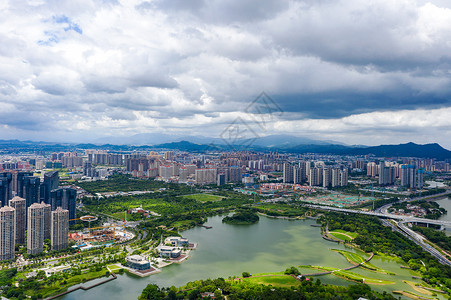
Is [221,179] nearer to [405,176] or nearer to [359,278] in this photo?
[405,176]

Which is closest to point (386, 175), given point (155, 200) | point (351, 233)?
point (351, 233)

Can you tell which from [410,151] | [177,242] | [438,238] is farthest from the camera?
[410,151]

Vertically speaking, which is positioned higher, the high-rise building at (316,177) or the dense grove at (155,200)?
the high-rise building at (316,177)

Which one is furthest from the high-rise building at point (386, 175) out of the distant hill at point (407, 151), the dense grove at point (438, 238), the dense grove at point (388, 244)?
the distant hill at point (407, 151)

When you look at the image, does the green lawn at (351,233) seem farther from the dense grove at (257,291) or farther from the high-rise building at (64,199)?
the high-rise building at (64,199)

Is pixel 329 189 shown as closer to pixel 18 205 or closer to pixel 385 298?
pixel 385 298

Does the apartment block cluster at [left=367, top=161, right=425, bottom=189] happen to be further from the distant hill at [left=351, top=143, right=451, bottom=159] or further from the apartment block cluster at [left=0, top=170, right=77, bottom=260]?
the distant hill at [left=351, top=143, right=451, bottom=159]

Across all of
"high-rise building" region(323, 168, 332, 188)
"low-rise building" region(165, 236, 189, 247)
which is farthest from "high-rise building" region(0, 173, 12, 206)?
A: "high-rise building" region(323, 168, 332, 188)

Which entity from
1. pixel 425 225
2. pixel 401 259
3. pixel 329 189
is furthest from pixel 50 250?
pixel 329 189
